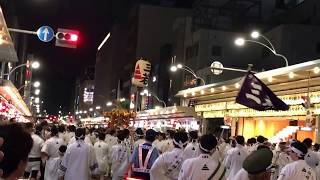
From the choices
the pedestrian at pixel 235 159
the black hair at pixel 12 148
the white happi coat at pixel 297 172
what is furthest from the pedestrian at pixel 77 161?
the black hair at pixel 12 148

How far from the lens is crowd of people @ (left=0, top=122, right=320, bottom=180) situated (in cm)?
292

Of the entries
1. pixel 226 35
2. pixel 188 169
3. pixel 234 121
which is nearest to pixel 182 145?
pixel 188 169

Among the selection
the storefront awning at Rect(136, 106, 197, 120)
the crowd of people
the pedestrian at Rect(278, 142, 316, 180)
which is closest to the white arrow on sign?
the crowd of people

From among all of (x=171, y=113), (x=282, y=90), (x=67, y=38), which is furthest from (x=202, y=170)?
(x=171, y=113)

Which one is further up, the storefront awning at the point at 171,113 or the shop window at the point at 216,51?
the shop window at the point at 216,51

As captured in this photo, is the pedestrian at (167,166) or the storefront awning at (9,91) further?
the storefront awning at (9,91)

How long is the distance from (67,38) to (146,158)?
29.9 ft

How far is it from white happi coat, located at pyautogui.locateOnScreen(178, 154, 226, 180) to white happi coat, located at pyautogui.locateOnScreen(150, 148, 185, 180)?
4.88ft

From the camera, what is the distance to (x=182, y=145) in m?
10.1

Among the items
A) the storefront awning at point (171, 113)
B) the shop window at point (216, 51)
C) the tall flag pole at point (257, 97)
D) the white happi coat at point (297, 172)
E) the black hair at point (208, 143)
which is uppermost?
the shop window at point (216, 51)

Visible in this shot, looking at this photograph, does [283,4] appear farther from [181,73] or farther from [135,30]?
[135,30]

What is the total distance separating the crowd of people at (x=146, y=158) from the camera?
292 centimetres

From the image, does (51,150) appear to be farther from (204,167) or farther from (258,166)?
(258,166)

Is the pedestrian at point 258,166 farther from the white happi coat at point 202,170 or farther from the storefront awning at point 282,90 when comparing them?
the storefront awning at point 282,90
